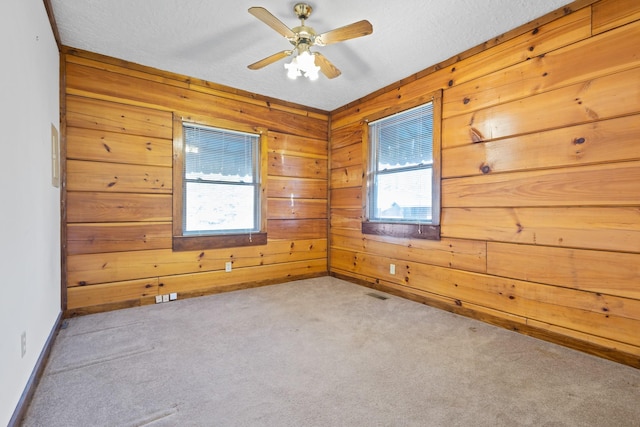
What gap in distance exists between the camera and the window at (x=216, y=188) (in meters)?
3.61

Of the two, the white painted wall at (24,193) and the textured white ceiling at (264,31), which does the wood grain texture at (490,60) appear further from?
the white painted wall at (24,193)

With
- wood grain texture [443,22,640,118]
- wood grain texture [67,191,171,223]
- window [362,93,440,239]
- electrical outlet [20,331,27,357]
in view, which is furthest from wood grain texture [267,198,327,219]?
electrical outlet [20,331,27,357]

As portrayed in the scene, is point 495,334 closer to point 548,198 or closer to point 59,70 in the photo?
point 548,198

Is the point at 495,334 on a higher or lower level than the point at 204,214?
lower

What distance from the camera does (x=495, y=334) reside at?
2586mm

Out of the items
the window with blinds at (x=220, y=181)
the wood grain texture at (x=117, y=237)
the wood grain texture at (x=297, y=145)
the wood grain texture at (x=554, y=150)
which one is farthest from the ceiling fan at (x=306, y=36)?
the wood grain texture at (x=117, y=237)

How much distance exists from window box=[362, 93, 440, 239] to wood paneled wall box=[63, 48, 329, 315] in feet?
4.33

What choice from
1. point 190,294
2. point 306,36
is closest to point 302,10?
point 306,36

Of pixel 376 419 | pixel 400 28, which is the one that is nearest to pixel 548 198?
pixel 400 28

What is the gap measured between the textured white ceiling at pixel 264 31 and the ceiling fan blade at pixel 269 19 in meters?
0.27

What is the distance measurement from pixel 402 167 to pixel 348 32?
1882mm

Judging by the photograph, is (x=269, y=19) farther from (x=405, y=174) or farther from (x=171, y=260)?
(x=171, y=260)

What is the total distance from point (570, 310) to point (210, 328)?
2.84 meters

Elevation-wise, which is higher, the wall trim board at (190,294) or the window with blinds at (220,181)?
the window with blinds at (220,181)
